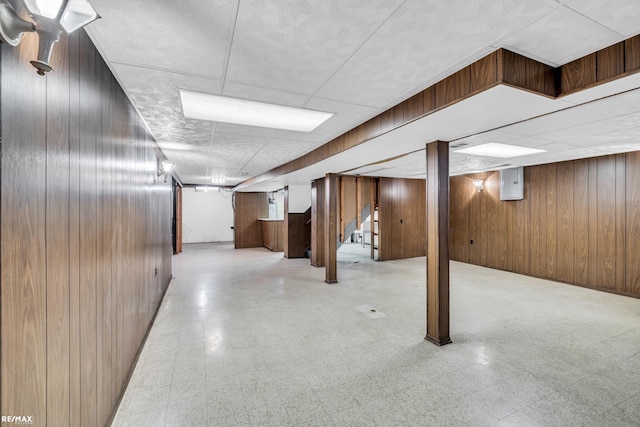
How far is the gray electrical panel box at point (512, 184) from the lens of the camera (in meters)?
5.88

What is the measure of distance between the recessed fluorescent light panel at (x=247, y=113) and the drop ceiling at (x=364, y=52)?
128mm

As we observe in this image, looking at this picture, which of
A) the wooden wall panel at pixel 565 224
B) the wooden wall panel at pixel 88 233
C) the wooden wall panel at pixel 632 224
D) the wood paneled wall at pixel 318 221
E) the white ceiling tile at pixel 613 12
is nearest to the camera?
the white ceiling tile at pixel 613 12

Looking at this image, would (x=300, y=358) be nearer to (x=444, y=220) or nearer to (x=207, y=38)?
(x=444, y=220)

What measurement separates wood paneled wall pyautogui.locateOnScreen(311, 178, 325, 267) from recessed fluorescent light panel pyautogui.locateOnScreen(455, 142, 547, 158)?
3.24 meters

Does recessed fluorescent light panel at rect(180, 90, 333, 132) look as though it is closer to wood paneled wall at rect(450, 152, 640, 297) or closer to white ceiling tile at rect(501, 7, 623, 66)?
white ceiling tile at rect(501, 7, 623, 66)

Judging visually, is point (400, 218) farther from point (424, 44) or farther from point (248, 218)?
point (424, 44)

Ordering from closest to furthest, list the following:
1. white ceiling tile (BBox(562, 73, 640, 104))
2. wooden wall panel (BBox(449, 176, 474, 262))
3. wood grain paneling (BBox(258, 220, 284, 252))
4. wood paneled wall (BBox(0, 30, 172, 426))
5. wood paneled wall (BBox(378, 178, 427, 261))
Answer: wood paneled wall (BBox(0, 30, 172, 426)), white ceiling tile (BBox(562, 73, 640, 104)), wooden wall panel (BBox(449, 176, 474, 262)), wood paneled wall (BBox(378, 178, 427, 261)), wood grain paneling (BBox(258, 220, 284, 252))

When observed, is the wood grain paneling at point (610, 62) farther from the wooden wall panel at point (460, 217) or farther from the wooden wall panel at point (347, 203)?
the wooden wall panel at point (347, 203)

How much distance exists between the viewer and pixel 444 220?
9.75 ft

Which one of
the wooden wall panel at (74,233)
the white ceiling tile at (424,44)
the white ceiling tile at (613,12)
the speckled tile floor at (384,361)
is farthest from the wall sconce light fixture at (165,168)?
the white ceiling tile at (613,12)

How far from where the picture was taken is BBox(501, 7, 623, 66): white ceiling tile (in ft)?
4.71

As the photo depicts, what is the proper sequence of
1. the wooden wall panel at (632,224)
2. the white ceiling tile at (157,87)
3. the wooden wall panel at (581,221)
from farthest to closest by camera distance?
the wooden wall panel at (581,221), the wooden wall panel at (632,224), the white ceiling tile at (157,87)

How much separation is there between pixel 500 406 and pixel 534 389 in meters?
0.42

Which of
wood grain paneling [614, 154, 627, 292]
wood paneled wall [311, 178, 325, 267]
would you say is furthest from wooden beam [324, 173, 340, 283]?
wood grain paneling [614, 154, 627, 292]
